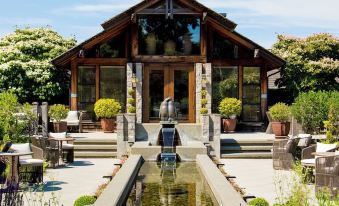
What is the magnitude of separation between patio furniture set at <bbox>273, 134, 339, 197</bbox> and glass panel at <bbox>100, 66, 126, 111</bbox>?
33.2 feet

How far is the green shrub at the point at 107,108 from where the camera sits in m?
23.3

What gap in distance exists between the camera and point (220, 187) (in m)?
10.7

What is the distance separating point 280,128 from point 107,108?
7.16 metres

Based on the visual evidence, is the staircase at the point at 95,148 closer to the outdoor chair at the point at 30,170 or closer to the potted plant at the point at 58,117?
the potted plant at the point at 58,117

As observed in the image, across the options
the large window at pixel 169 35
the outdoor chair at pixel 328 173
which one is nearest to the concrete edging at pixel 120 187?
the outdoor chair at pixel 328 173

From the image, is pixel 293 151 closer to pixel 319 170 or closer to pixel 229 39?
pixel 319 170

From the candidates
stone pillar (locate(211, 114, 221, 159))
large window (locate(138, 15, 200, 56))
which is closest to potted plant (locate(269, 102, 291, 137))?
stone pillar (locate(211, 114, 221, 159))

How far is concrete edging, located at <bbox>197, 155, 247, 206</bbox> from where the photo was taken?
9.34 meters

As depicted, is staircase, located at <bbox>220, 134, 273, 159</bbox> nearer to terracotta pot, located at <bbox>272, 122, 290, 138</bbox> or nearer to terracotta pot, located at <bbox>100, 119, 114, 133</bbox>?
terracotta pot, located at <bbox>272, 122, 290, 138</bbox>

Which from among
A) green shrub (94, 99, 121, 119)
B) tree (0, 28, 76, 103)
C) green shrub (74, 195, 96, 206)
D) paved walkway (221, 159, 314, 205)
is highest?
tree (0, 28, 76, 103)

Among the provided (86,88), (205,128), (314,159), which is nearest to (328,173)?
(314,159)

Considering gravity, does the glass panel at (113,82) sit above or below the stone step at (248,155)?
above

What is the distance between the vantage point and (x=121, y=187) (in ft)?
35.0

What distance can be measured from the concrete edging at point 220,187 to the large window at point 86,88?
11.0 m
